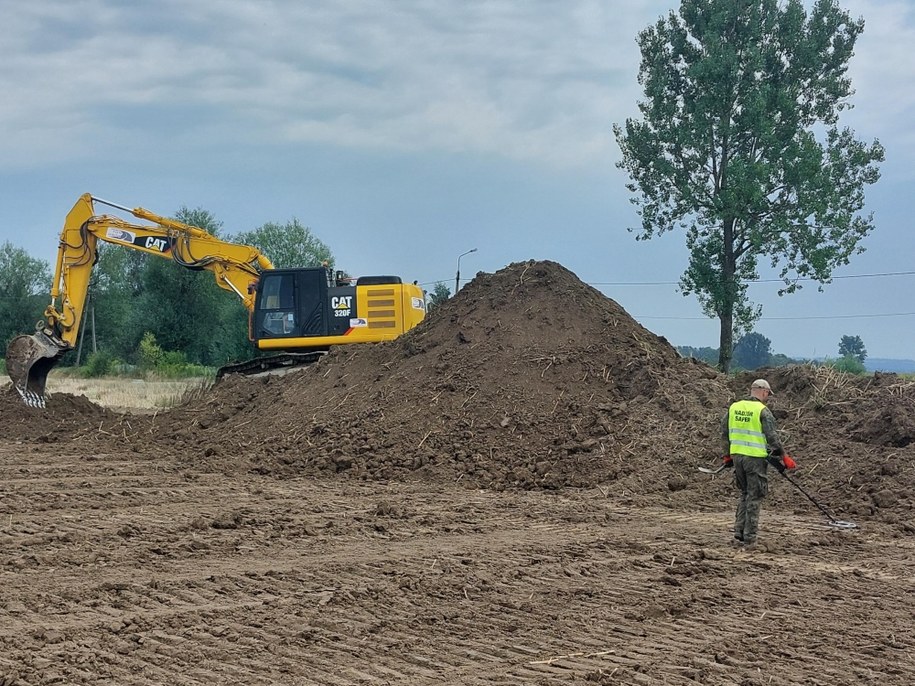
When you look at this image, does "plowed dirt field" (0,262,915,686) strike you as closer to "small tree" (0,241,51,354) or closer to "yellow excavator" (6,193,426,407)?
"yellow excavator" (6,193,426,407)

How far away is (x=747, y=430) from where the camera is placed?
30.6ft

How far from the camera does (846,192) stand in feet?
94.8

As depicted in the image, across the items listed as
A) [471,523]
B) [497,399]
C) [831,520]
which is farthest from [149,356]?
[831,520]

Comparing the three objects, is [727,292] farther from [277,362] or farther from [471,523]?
[471,523]

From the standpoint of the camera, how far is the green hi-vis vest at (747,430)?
9.28m

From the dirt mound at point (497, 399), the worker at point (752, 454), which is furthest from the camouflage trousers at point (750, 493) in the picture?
the dirt mound at point (497, 399)

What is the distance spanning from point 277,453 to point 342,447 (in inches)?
40.4

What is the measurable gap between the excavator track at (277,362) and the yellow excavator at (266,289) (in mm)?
21

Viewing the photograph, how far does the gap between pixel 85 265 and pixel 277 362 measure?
4192 millimetres

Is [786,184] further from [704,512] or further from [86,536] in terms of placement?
[86,536]

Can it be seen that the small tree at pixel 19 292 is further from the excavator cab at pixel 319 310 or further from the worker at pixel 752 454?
the worker at pixel 752 454

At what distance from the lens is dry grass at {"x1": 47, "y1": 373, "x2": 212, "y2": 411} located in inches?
929

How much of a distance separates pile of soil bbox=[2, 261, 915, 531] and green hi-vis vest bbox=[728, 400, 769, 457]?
239 centimetres

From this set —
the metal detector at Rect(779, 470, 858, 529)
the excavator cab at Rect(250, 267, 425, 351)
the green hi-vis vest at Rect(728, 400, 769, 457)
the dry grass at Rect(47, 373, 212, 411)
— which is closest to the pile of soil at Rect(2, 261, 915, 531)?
the metal detector at Rect(779, 470, 858, 529)
